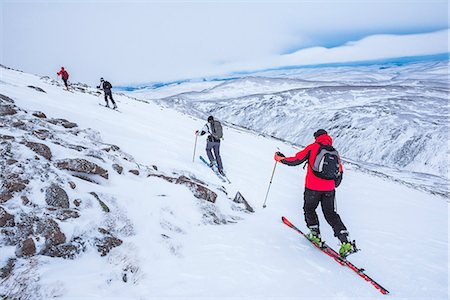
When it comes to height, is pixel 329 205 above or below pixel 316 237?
above

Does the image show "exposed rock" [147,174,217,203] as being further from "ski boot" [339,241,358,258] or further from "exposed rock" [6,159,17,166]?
"ski boot" [339,241,358,258]

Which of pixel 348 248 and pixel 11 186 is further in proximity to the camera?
pixel 348 248

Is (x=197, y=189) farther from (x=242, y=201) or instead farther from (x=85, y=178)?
(x=85, y=178)

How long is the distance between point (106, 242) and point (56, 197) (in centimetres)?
144

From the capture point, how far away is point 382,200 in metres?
13.8

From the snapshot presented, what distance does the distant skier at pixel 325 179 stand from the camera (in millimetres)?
6117

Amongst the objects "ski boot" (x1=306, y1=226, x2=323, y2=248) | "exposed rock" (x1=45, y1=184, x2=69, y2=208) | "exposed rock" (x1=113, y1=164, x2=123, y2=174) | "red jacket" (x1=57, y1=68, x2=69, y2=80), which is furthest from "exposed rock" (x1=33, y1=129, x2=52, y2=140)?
"red jacket" (x1=57, y1=68, x2=69, y2=80)

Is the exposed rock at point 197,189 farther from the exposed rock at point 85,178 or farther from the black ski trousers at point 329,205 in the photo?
the black ski trousers at point 329,205

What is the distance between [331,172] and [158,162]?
6542 mm

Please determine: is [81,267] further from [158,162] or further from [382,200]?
[382,200]

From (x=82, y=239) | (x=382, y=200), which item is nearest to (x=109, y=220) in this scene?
(x=82, y=239)

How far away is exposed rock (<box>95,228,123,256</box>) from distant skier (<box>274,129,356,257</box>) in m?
4.20

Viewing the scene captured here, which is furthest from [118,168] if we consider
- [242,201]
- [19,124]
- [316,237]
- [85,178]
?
[316,237]

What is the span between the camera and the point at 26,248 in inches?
162
